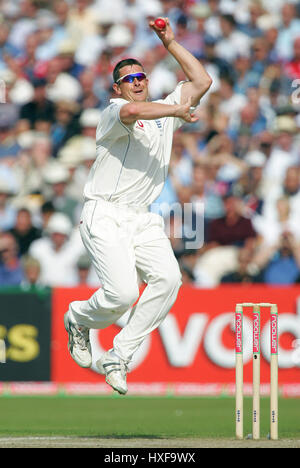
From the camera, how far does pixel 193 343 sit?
1266 cm

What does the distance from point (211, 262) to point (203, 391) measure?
166 cm

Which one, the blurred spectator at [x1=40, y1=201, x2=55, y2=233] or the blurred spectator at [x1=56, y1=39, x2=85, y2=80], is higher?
the blurred spectator at [x1=56, y1=39, x2=85, y2=80]

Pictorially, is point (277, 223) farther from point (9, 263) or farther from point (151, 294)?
point (151, 294)

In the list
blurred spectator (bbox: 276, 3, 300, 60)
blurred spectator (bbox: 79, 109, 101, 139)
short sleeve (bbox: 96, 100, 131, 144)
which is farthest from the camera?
blurred spectator (bbox: 276, 3, 300, 60)

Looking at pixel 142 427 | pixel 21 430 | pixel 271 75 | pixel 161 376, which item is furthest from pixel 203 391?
pixel 271 75

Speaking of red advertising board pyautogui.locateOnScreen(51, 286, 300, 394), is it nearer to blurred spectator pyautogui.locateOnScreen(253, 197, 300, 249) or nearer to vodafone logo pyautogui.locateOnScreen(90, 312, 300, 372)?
vodafone logo pyautogui.locateOnScreen(90, 312, 300, 372)

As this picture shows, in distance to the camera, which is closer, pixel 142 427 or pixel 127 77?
pixel 127 77

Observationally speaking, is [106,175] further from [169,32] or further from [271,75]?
[271,75]

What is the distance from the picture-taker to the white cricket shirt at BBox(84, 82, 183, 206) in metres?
7.85

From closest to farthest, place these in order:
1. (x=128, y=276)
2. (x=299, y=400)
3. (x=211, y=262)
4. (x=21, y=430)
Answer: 1. (x=128, y=276)
2. (x=21, y=430)
3. (x=299, y=400)
4. (x=211, y=262)

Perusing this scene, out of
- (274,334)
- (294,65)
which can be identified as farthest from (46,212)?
(274,334)

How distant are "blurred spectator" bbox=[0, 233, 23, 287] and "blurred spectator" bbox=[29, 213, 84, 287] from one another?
0.76 ft

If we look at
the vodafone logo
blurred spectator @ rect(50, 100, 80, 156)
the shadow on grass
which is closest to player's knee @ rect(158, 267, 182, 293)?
the shadow on grass

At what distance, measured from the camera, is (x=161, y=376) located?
498 inches
